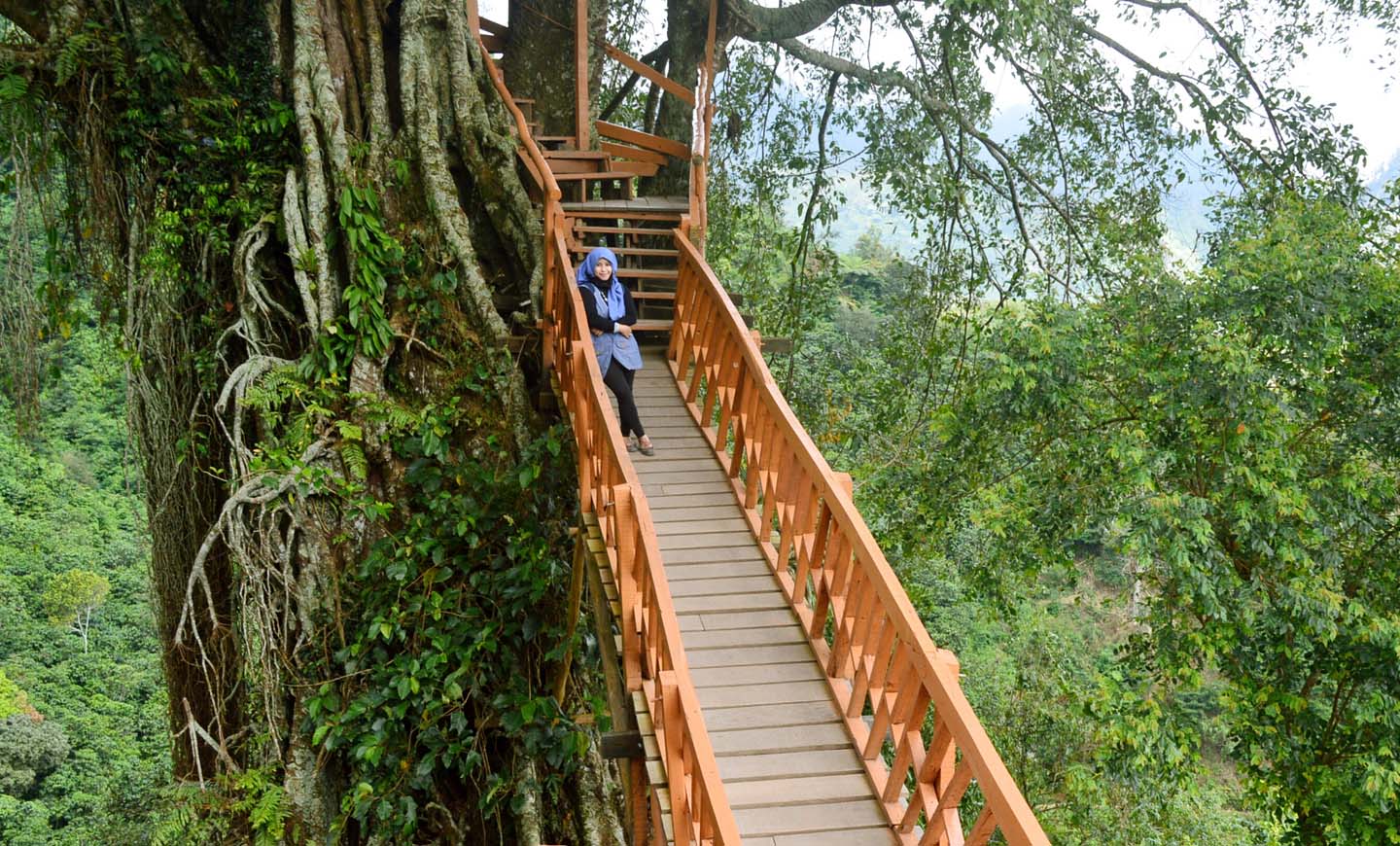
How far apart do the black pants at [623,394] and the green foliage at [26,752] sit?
13.4m

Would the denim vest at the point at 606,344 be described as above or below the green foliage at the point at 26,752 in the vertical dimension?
above

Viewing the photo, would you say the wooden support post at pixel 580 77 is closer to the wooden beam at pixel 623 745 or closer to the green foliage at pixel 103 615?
the wooden beam at pixel 623 745

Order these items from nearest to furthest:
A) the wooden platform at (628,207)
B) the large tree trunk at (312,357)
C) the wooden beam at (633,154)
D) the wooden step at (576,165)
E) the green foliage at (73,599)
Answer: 1. the large tree trunk at (312,357)
2. the wooden platform at (628,207)
3. the wooden step at (576,165)
4. the wooden beam at (633,154)
5. the green foliage at (73,599)

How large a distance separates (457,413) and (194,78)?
2470 mm

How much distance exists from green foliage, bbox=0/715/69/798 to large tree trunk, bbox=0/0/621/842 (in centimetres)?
1056

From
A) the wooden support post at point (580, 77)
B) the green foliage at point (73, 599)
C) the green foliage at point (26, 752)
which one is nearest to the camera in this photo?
the wooden support post at point (580, 77)

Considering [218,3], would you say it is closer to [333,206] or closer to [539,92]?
[333,206]

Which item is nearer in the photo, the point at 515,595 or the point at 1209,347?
Answer: the point at 515,595

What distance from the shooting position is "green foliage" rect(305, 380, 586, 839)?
219 inches

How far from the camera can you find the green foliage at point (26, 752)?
15.0 m

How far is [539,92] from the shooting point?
874 cm

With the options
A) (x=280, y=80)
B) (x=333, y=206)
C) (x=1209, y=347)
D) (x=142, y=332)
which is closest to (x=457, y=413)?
(x=333, y=206)

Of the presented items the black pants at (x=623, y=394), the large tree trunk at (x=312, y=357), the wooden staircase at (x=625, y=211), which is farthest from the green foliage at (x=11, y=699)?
the black pants at (x=623, y=394)

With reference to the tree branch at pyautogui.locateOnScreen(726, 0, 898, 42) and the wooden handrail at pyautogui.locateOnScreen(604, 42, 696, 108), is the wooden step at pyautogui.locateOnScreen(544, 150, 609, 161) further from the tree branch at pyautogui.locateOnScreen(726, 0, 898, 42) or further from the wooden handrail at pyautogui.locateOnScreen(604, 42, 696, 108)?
the tree branch at pyautogui.locateOnScreen(726, 0, 898, 42)
